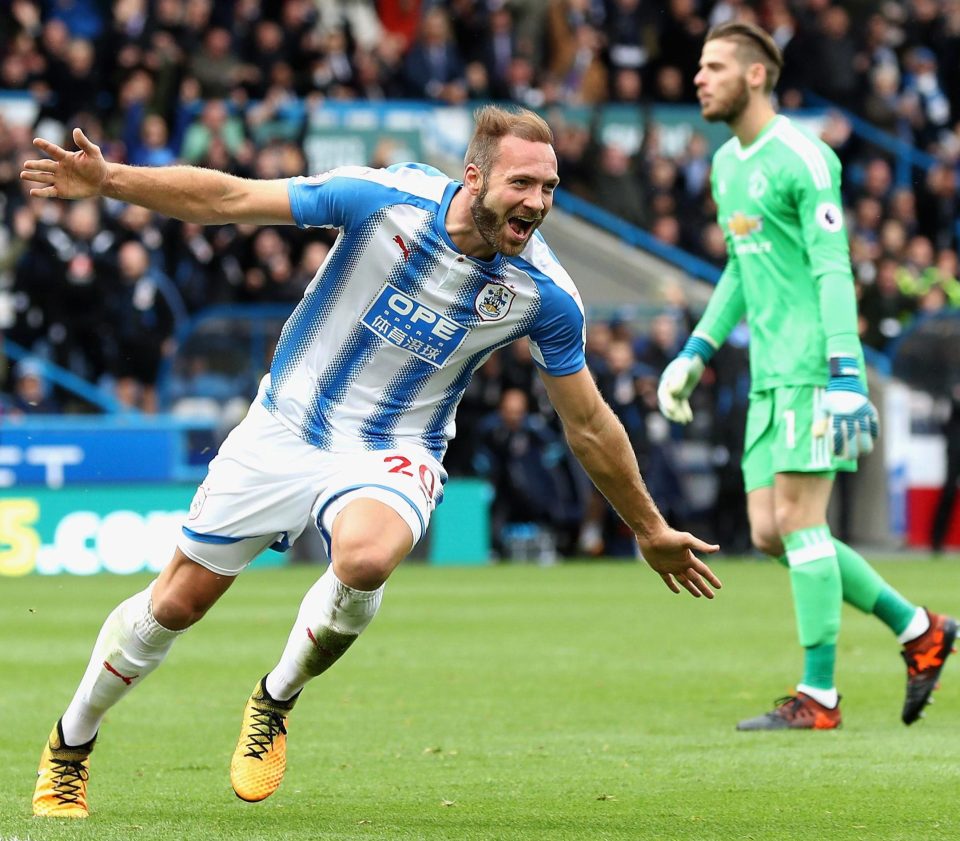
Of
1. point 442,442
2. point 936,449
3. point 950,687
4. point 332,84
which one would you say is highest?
point 442,442

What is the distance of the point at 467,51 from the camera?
23531 mm

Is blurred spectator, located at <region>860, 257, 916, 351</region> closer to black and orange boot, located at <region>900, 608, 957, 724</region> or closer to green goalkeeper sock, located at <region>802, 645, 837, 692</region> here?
black and orange boot, located at <region>900, 608, 957, 724</region>


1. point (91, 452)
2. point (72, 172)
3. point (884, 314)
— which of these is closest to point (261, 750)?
point (72, 172)

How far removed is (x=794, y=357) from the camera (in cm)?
764

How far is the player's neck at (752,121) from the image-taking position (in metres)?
7.78

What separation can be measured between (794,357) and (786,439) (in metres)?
0.34

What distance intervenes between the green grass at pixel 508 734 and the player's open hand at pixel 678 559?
2.22 feet

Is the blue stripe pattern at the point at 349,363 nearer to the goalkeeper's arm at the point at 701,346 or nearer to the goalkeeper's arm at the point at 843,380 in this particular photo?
the goalkeeper's arm at the point at 843,380

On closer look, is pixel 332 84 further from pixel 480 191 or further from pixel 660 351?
pixel 480 191

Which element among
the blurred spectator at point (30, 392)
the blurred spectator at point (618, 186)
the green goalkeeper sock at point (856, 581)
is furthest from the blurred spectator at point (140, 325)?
the green goalkeeper sock at point (856, 581)

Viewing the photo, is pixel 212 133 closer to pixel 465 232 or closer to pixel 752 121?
pixel 752 121

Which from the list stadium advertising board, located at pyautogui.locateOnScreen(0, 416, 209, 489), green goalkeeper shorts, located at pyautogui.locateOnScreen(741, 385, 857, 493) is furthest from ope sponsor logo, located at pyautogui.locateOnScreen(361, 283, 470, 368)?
stadium advertising board, located at pyautogui.locateOnScreen(0, 416, 209, 489)

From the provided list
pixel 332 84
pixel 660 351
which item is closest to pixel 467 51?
pixel 332 84

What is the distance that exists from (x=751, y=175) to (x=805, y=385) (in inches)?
36.1
